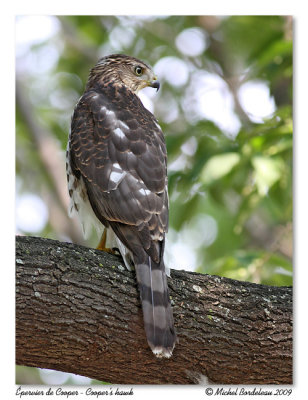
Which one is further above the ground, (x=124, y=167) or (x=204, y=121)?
(x=204, y=121)

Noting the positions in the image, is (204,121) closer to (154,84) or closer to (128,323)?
(154,84)

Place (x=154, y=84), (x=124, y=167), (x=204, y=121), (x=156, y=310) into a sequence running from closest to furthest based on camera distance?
(x=156, y=310)
(x=124, y=167)
(x=154, y=84)
(x=204, y=121)

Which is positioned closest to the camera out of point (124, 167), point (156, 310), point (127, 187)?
point (156, 310)

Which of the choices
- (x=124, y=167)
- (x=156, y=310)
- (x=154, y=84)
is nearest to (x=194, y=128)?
(x=154, y=84)

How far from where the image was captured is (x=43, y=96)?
22.8ft

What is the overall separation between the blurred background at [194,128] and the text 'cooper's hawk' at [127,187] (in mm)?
497

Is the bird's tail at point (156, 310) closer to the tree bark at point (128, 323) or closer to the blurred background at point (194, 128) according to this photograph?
the tree bark at point (128, 323)

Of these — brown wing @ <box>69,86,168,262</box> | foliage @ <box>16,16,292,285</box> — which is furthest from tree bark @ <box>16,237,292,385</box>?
foliage @ <box>16,16,292,285</box>

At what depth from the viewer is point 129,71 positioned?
15.3 ft

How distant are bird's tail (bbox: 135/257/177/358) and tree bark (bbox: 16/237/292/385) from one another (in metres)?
0.09

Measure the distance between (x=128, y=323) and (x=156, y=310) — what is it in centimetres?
18

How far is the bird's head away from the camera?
15.2 feet

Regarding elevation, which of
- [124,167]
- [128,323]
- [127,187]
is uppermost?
[124,167]

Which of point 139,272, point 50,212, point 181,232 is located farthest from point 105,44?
point 139,272
